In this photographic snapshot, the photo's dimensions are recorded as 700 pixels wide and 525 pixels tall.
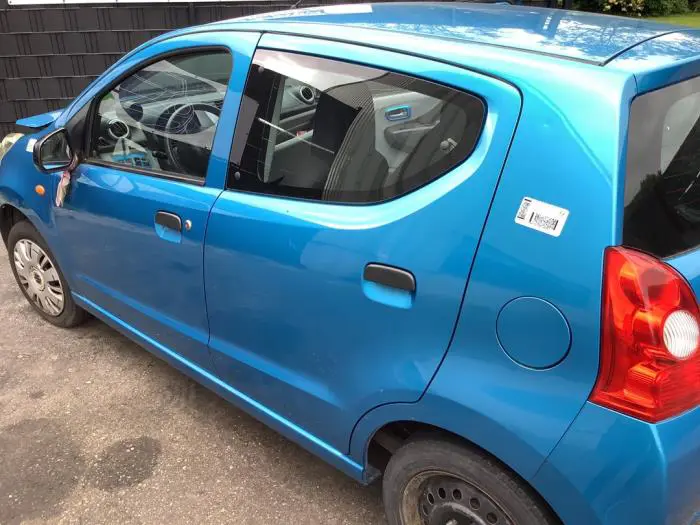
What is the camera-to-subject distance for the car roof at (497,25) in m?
1.63

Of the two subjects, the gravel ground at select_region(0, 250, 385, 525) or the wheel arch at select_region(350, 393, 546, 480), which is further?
the gravel ground at select_region(0, 250, 385, 525)

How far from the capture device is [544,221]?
1401mm

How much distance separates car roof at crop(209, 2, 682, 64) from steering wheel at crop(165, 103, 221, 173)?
34 cm

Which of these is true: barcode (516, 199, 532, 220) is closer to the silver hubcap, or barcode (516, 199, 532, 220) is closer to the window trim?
the window trim

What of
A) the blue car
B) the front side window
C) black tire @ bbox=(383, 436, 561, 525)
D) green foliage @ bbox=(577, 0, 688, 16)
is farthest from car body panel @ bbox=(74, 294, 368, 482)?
green foliage @ bbox=(577, 0, 688, 16)

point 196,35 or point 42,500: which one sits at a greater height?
point 196,35

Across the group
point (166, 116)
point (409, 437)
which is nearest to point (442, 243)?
point (409, 437)

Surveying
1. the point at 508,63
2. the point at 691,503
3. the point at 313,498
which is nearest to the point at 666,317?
the point at 691,503

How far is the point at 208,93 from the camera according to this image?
2.35 metres

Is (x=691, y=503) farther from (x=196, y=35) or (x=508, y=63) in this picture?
(x=196, y=35)

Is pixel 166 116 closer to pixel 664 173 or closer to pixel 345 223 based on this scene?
pixel 345 223

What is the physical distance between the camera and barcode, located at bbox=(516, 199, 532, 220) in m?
1.43

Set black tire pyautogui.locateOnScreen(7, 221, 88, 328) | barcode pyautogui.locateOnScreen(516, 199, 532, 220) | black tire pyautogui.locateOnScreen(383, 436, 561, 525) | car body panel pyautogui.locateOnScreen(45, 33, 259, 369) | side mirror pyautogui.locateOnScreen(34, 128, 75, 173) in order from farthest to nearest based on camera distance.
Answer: black tire pyautogui.locateOnScreen(7, 221, 88, 328)
side mirror pyautogui.locateOnScreen(34, 128, 75, 173)
car body panel pyautogui.locateOnScreen(45, 33, 259, 369)
black tire pyautogui.locateOnScreen(383, 436, 561, 525)
barcode pyautogui.locateOnScreen(516, 199, 532, 220)

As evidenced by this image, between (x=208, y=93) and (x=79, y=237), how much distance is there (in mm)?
1072
